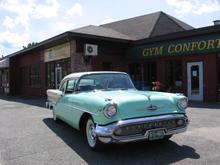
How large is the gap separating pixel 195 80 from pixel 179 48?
198 cm

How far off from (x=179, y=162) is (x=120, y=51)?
15.7 metres

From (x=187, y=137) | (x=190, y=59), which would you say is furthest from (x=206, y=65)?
(x=187, y=137)

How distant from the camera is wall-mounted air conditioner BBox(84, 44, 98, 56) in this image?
59.2ft

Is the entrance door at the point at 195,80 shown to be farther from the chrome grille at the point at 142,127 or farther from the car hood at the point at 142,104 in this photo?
the chrome grille at the point at 142,127

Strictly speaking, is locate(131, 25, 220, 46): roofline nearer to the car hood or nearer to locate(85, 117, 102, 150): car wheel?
the car hood

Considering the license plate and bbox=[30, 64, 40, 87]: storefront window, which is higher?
bbox=[30, 64, 40, 87]: storefront window

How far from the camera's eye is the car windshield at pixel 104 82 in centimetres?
725

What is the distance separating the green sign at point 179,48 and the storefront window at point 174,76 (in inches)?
28.9

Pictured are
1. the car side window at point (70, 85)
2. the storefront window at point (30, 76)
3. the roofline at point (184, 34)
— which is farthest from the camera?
the storefront window at point (30, 76)

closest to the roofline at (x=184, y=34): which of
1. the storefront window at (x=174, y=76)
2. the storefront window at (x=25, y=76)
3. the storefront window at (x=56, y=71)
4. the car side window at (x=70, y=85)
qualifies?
the storefront window at (x=174, y=76)

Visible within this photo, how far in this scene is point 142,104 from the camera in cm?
570

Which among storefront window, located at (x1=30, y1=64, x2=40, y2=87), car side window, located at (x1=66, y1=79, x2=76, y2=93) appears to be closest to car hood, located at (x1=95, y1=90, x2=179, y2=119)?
car side window, located at (x1=66, y1=79, x2=76, y2=93)

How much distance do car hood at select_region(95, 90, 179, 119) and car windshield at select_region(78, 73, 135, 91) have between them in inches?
45.4

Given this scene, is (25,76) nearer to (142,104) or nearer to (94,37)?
(94,37)
